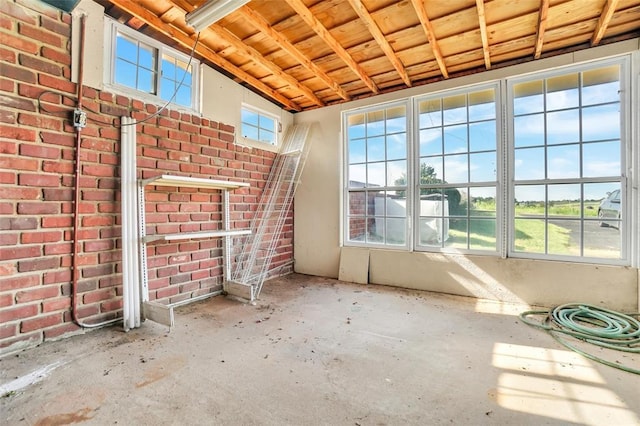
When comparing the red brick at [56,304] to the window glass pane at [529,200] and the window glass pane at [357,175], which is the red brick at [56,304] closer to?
the window glass pane at [357,175]

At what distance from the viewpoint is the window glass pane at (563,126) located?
9.73 ft

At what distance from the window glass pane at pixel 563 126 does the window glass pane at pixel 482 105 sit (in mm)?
561

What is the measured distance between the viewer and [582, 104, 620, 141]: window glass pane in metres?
2.82

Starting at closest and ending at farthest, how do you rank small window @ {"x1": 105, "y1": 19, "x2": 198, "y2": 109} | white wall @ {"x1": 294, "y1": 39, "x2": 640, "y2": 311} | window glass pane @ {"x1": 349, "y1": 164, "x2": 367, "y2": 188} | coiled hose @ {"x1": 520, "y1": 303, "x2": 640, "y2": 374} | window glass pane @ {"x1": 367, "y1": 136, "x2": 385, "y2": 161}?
coiled hose @ {"x1": 520, "y1": 303, "x2": 640, "y2": 374}, small window @ {"x1": 105, "y1": 19, "x2": 198, "y2": 109}, white wall @ {"x1": 294, "y1": 39, "x2": 640, "y2": 311}, window glass pane @ {"x1": 367, "y1": 136, "x2": 385, "y2": 161}, window glass pane @ {"x1": 349, "y1": 164, "x2": 367, "y2": 188}

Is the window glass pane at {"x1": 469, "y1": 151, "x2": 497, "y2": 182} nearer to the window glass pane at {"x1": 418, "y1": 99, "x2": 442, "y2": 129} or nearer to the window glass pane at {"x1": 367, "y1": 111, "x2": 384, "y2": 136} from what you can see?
the window glass pane at {"x1": 418, "y1": 99, "x2": 442, "y2": 129}

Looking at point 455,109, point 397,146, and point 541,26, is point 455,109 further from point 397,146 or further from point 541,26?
point 541,26

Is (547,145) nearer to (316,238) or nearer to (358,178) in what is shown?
(358,178)

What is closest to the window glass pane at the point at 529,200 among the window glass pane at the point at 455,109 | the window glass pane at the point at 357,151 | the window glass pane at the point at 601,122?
the window glass pane at the point at 601,122

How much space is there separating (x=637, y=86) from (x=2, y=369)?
5.53 metres

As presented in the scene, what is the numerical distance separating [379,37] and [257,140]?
6.73 ft

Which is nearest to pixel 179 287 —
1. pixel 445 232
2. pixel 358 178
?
pixel 358 178

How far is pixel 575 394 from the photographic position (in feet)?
5.30

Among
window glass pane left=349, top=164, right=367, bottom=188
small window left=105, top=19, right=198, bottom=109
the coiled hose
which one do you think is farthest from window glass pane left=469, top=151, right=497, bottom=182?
small window left=105, top=19, right=198, bottom=109

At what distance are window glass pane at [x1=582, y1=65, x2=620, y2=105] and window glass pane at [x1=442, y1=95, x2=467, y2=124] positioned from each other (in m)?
1.11
